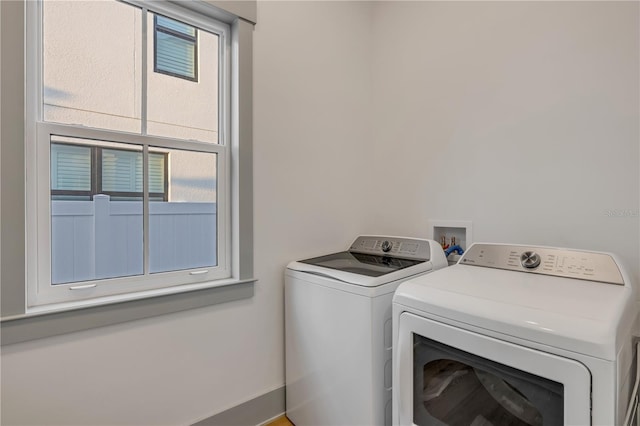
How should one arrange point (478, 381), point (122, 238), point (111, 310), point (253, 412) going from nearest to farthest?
1. point (478, 381)
2. point (111, 310)
3. point (122, 238)
4. point (253, 412)

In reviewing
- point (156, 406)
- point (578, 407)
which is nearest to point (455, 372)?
point (578, 407)

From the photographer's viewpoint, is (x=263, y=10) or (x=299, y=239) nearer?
(x=263, y=10)

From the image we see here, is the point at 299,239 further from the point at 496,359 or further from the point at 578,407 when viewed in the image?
the point at 578,407

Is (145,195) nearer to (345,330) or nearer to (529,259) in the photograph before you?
(345,330)

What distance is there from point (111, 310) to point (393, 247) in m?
1.40

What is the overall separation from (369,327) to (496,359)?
0.51m

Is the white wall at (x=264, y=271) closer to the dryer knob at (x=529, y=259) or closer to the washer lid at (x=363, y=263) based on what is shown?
the washer lid at (x=363, y=263)

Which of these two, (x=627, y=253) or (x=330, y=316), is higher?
(x=627, y=253)

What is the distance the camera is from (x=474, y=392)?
105 centimetres

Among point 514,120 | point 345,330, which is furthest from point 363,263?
point 514,120

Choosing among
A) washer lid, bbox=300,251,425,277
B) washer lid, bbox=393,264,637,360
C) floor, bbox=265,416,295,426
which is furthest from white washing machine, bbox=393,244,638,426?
floor, bbox=265,416,295,426

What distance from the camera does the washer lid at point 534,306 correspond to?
0.81 m

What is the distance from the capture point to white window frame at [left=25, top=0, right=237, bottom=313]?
1.20m

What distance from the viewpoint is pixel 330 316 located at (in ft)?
4.99
